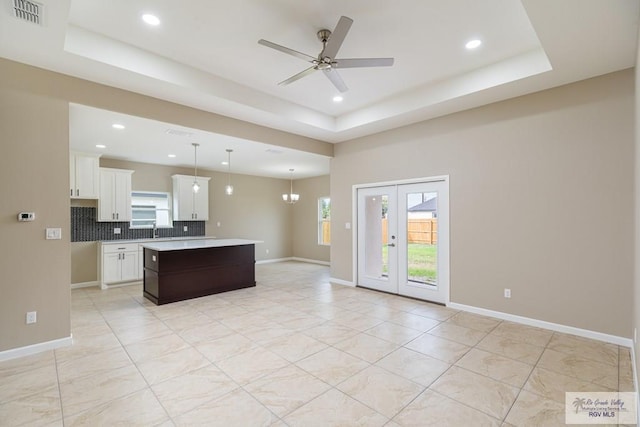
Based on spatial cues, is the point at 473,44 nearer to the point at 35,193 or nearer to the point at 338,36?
the point at 338,36

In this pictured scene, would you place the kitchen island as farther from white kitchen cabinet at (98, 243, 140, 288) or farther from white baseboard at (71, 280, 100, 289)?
white baseboard at (71, 280, 100, 289)

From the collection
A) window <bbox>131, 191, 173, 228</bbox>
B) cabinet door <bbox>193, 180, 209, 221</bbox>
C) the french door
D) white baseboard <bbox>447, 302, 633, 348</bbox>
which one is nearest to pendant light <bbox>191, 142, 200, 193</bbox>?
cabinet door <bbox>193, 180, 209, 221</bbox>

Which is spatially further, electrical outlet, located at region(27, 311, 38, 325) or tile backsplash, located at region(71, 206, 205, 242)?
Result: tile backsplash, located at region(71, 206, 205, 242)

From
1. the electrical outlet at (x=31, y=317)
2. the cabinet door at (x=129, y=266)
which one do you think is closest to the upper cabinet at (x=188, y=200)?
the cabinet door at (x=129, y=266)

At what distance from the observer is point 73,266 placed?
615 centimetres

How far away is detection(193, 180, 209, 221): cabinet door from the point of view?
7.74 m

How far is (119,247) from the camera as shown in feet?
20.6

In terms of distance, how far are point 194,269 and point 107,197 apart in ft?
9.18

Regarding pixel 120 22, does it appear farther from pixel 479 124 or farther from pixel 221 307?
pixel 479 124

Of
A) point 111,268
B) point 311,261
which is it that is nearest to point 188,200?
point 111,268

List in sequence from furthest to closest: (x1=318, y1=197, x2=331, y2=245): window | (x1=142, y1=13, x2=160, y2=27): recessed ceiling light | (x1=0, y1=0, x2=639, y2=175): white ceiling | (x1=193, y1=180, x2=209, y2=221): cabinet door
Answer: (x1=318, y1=197, x2=331, y2=245): window → (x1=193, y1=180, x2=209, y2=221): cabinet door → (x1=142, y1=13, x2=160, y2=27): recessed ceiling light → (x1=0, y1=0, x2=639, y2=175): white ceiling

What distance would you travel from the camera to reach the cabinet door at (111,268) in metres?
6.09

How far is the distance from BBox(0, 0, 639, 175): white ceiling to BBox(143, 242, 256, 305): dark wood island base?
84.2 inches

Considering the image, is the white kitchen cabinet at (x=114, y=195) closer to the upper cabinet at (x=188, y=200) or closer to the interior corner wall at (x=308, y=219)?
the upper cabinet at (x=188, y=200)
